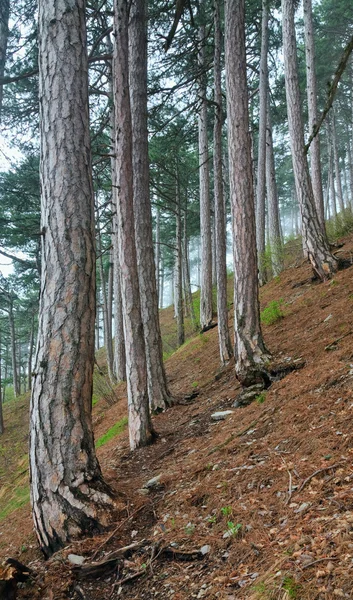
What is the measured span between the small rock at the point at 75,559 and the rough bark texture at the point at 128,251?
3.02 m

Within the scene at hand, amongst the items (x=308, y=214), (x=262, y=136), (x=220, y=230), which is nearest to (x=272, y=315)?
(x=220, y=230)

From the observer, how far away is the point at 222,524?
8.81ft

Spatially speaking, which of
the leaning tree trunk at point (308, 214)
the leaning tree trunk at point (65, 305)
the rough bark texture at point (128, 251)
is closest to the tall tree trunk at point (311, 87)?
the leaning tree trunk at point (308, 214)

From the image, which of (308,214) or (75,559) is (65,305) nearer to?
(75,559)

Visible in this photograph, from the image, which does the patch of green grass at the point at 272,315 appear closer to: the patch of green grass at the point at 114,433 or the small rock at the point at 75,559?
the patch of green grass at the point at 114,433

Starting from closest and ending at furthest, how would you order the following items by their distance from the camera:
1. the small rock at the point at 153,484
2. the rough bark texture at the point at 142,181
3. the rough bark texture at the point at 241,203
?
the small rock at the point at 153,484 → the rough bark texture at the point at 241,203 → the rough bark texture at the point at 142,181

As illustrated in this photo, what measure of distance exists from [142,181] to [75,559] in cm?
595

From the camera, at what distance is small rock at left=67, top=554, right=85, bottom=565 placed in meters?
2.66

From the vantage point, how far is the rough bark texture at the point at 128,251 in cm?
577

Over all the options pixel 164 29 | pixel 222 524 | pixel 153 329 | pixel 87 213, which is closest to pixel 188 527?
pixel 222 524

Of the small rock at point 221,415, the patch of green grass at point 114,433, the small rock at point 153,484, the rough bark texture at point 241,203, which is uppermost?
the rough bark texture at point 241,203

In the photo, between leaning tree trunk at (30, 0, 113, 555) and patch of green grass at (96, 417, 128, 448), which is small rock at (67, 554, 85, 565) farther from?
patch of green grass at (96, 417, 128, 448)

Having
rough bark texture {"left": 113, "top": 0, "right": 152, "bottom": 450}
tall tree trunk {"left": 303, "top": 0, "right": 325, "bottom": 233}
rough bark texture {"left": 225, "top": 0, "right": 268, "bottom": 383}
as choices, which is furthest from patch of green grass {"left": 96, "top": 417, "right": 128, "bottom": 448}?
tall tree trunk {"left": 303, "top": 0, "right": 325, "bottom": 233}

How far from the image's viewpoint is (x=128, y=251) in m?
5.96
